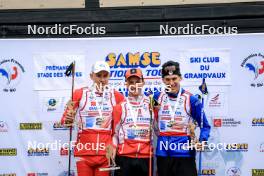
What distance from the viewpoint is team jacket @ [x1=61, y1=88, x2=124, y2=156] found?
5398mm

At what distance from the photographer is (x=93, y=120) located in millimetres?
5449

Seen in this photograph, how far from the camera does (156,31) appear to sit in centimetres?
596

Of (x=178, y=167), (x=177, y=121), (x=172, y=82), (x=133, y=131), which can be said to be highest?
(x=172, y=82)

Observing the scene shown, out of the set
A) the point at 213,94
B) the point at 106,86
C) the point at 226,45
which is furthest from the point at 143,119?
the point at 226,45

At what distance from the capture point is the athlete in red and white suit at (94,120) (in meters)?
5.34

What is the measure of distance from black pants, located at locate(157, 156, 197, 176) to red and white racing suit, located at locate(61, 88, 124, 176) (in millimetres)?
685

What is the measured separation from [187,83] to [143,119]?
1.02m

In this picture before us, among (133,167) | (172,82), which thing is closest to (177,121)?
(172,82)

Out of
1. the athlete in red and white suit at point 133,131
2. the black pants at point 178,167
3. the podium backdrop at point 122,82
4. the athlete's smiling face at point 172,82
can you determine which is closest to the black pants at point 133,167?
the athlete in red and white suit at point 133,131

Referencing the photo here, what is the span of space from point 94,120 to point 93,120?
1 centimetres

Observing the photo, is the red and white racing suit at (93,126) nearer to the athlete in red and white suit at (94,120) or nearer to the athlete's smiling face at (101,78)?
the athlete in red and white suit at (94,120)

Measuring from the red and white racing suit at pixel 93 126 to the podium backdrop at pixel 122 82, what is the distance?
48 centimetres

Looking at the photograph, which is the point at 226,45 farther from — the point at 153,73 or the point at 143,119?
the point at 143,119

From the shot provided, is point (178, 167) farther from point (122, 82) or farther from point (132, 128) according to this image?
point (122, 82)
